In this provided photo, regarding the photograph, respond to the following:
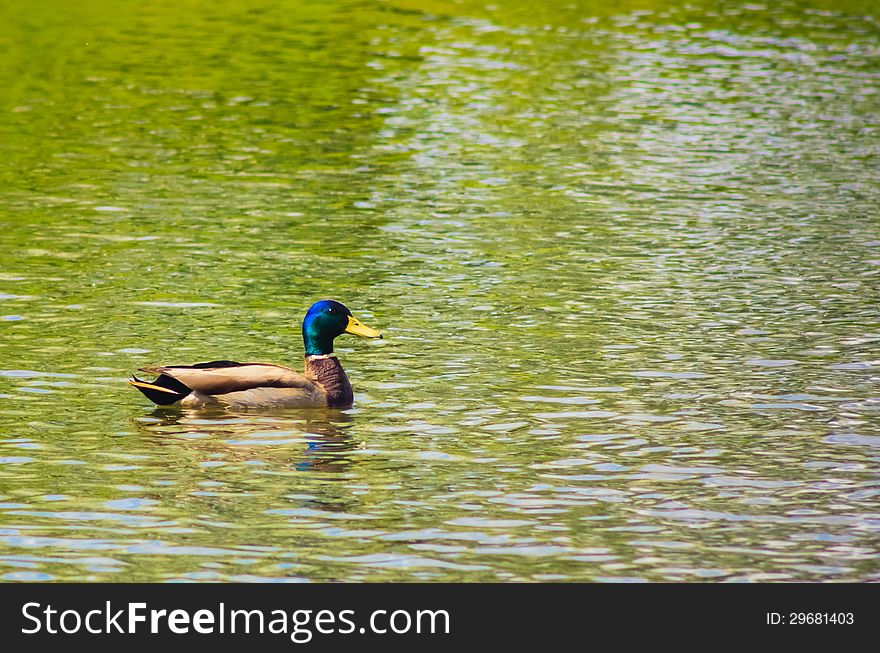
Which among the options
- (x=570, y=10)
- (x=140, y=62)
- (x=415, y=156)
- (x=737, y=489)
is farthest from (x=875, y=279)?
(x=570, y=10)

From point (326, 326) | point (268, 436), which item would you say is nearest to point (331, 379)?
point (326, 326)

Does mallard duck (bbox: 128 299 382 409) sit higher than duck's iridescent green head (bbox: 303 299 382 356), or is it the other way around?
duck's iridescent green head (bbox: 303 299 382 356)

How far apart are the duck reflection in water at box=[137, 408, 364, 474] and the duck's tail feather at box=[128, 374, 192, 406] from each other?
0.17 metres

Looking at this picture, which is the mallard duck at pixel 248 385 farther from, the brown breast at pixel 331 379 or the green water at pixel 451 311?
the green water at pixel 451 311

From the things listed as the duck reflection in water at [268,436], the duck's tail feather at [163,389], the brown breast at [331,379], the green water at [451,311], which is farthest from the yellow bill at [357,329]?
the duck's tail feather at [163,389]

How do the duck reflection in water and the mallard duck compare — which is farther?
the mallard duck

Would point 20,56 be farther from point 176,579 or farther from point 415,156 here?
point 176,579

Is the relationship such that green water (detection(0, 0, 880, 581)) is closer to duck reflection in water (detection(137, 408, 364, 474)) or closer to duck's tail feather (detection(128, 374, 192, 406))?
duck reflection in water (detection(137, 408, 364, 474))

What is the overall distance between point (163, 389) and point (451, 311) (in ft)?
18.6

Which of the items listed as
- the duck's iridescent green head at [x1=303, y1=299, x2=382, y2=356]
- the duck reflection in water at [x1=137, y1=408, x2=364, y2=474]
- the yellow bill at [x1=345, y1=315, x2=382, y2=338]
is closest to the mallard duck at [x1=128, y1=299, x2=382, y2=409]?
the duck reflection in water at [x1=137, y1=408, x2=364, y2=474]

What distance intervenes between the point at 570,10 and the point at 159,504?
1918 inches

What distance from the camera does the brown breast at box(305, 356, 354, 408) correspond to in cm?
1762

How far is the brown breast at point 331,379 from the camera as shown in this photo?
694 inches

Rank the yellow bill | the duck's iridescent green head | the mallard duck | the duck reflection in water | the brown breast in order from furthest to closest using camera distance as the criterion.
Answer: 1. the yellow bill
2. the duck's iridescent green head
3. the brown breast
4. the mallard duck
5. the duck reflection in water
